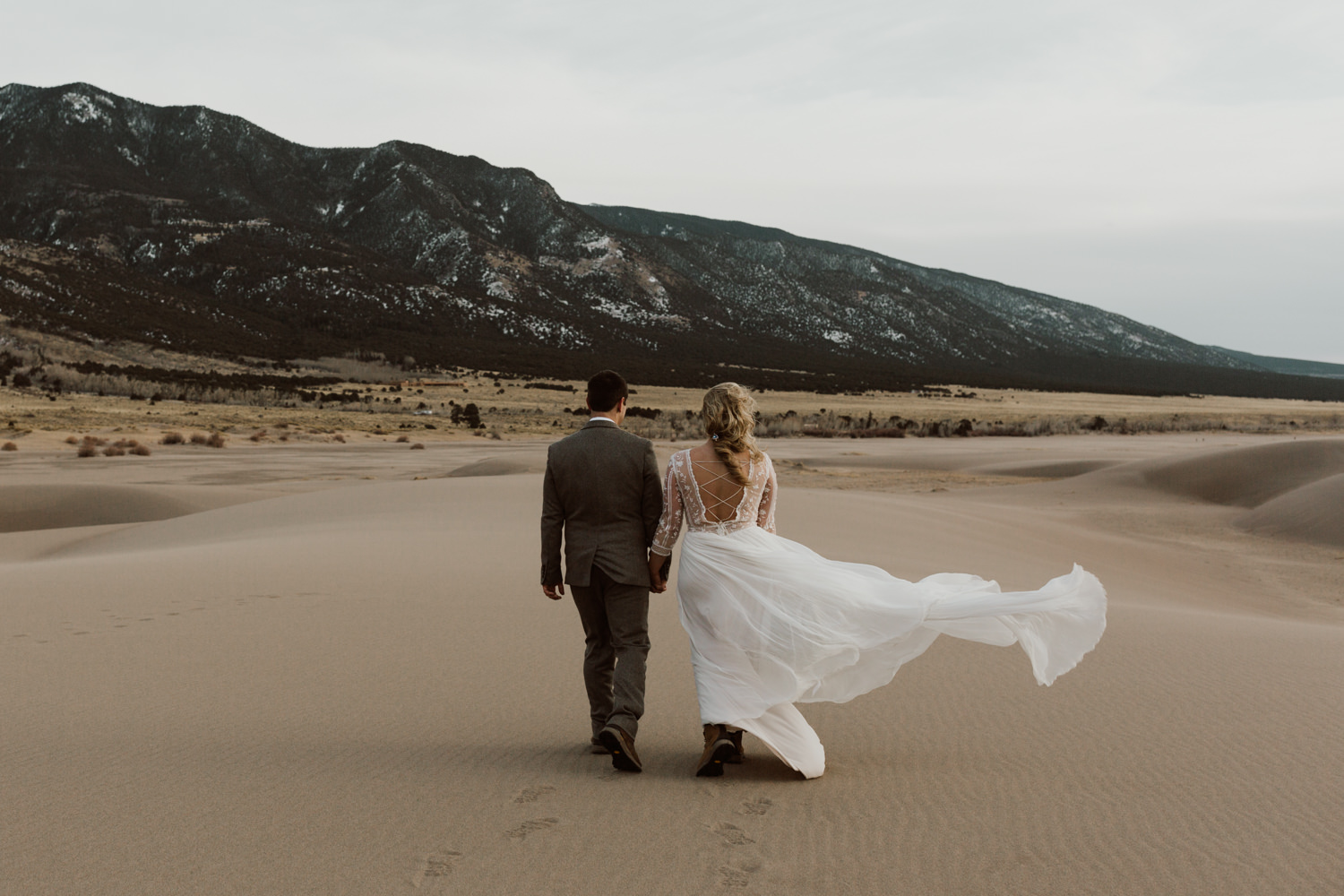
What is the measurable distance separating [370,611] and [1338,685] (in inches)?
262

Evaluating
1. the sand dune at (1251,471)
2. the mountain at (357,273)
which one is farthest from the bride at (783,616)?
the mountain at (357,273)

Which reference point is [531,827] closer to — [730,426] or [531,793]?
[531,793]

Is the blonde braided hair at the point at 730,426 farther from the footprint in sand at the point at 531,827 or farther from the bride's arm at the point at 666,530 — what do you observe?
the footprint in sand at the point at 531,827

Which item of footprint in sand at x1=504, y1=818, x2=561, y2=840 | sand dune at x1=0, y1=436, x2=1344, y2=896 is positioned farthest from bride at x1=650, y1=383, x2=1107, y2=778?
footprint in sand at x1=504, y1=818, x2=561, y2=840

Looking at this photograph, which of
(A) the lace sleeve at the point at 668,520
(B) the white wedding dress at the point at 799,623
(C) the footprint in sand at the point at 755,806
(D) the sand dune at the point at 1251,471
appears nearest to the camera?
(C) the footprint in sand at the point at 755,806

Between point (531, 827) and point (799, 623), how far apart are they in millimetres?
1341

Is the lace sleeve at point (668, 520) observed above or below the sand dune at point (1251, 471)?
above

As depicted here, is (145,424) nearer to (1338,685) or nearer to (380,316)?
(1338,685)

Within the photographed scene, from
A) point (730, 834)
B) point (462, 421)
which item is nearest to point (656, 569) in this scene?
point (730, 834)

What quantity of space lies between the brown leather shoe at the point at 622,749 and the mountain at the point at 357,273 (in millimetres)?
85530

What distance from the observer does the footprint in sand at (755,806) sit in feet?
13.1

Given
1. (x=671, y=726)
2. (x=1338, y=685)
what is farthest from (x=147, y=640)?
(x=1338, y=685)

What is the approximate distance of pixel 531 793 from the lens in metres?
4.14

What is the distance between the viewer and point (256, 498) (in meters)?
20.3
